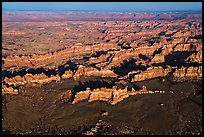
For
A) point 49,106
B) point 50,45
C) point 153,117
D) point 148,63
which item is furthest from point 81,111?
point 50,45

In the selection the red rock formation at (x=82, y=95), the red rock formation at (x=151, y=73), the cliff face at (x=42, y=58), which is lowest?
the cliff face at (x=42, y=58)

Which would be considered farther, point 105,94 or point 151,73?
point 151,73

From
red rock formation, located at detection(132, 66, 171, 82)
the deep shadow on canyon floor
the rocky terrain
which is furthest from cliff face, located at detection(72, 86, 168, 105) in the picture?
red rock formation, located at detection(132, 66, 171, 82)

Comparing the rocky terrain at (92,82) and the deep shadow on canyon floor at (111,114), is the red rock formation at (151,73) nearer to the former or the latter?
the rocky terrain at (92,82)

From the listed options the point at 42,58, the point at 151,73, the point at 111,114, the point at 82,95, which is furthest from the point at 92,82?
the point at 42,58

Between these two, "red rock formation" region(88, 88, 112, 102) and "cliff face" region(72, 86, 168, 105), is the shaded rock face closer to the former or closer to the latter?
"cliff face" region(72, 86, 168, 105)

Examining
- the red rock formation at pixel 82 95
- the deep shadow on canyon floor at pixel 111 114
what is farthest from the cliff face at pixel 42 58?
the red rock formation at pixel 82 95

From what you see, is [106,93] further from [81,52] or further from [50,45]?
[50,45]

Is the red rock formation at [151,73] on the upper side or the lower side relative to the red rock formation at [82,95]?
upper

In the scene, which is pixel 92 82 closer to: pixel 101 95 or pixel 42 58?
pixel 101 95
